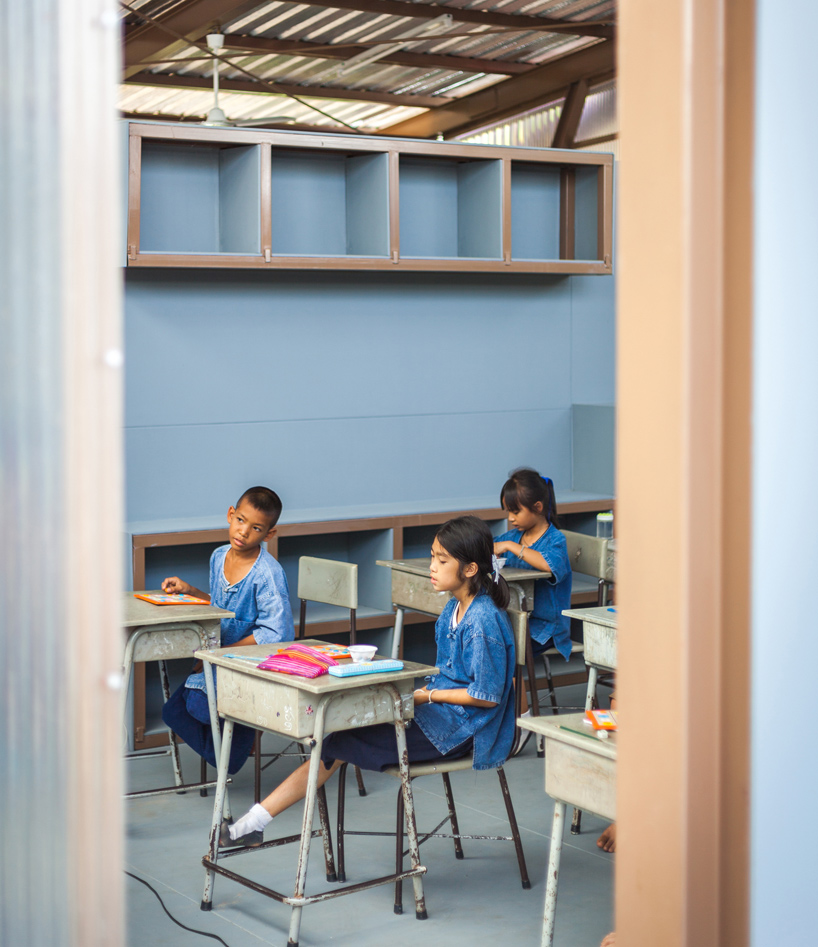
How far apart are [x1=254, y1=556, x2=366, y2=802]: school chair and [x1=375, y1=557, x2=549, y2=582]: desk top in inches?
19.2

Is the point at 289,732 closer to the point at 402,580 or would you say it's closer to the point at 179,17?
the point at 402,580

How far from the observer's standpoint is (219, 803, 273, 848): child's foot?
3334 mm

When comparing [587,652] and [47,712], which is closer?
[47,712]

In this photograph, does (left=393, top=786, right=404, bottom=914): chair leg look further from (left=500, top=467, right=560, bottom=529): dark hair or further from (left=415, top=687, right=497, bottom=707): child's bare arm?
(left=500, top=467, right=560, bottom=529): dark hair

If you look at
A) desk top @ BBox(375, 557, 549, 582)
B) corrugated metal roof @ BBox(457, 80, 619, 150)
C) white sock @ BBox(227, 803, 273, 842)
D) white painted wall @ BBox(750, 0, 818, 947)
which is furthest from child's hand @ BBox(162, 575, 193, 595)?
corrugated metal roof @ BBox(457, 80, 619, 150)

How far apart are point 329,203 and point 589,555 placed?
2.05 metres

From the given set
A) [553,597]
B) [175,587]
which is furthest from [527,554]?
[175,587]

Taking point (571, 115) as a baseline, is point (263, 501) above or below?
below

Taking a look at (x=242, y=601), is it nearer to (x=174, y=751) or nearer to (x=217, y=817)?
(x=174, y=751)

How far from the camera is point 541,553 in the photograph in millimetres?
4820

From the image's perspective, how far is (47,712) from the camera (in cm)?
126

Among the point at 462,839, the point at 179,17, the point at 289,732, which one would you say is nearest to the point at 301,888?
the point at 289,732

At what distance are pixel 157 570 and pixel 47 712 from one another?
3.83 meters

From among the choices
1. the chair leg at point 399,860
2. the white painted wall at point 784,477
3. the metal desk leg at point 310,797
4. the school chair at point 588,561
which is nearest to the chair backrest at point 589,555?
the school chair at point 588,561
